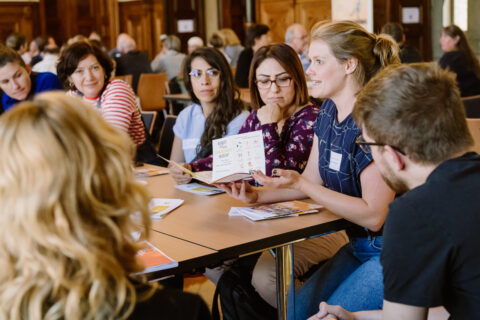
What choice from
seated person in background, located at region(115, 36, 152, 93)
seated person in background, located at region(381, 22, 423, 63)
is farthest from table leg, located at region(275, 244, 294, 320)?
seated person in background, located at region(115, 36, 152, 93)

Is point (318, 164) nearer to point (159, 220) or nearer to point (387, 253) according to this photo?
point (159, 220)

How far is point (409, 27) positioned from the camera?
8.03 m

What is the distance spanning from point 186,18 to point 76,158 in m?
10.5

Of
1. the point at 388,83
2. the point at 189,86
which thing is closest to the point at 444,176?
the point at 388,83

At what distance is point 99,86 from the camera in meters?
3.53

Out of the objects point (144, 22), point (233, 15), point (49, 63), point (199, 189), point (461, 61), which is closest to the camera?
point (199, 189)

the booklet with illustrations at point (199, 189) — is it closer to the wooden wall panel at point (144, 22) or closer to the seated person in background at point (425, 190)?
the seated person in background at point (425, 190)

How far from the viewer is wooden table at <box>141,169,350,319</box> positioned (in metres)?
1.93

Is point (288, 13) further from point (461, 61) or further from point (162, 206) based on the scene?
point (162, 206)

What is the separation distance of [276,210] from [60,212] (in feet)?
4.69

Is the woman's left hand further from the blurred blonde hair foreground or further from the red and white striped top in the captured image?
the red and white striped top

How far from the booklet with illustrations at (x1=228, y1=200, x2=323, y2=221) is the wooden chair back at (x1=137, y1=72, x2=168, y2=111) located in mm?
5916

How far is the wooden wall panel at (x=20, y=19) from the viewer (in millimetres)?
11852

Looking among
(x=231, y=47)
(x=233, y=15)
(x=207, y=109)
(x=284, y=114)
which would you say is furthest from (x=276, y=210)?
(x=233, y=15)
